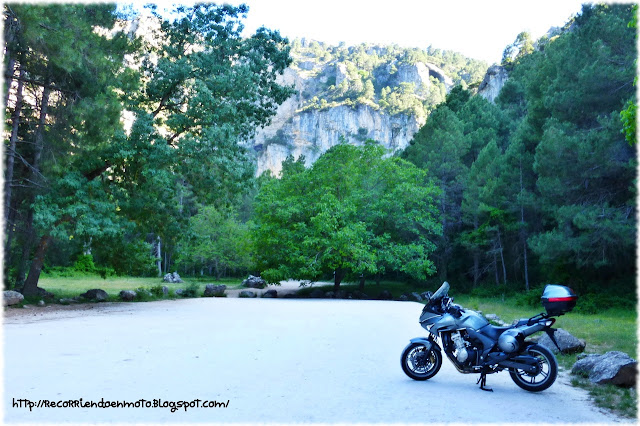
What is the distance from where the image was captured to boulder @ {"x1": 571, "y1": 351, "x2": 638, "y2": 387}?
499 centimetres

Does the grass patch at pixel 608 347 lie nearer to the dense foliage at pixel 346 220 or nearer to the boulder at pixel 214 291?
the dense foliage at pixel 346 220

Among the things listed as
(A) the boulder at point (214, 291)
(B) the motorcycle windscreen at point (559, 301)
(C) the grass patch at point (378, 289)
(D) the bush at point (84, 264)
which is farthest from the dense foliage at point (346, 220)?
(D) the bush at point (84, 264)

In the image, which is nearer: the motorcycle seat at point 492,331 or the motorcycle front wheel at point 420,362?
the motorcycle seat at point 492,331

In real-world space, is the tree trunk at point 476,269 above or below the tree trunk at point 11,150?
below

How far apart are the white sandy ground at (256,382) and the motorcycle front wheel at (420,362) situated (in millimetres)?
127

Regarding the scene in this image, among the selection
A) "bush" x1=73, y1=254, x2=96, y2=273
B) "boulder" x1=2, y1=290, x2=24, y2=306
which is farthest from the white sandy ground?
"bush" x1=73, y1=254, x2=96, y2=273

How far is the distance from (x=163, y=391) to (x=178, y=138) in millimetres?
13475

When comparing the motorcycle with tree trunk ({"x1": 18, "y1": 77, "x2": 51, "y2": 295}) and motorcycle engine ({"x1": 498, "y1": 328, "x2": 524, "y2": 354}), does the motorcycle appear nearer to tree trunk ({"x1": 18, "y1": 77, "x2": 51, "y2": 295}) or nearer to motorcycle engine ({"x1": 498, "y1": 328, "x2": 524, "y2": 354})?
motorcycle engine ({"x1": 498, "y1": 328, "x2": 524, "y2": 354})

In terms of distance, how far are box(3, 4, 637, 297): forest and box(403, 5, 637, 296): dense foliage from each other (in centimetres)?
7

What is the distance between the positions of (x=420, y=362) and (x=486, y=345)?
749 millimetres

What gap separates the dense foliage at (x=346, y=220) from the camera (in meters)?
22.0

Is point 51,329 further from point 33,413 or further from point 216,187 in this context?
point 216,187

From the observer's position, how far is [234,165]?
1592cm

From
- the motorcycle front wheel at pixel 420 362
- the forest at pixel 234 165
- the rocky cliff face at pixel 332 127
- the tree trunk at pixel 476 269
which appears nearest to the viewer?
the motorcycle front wheel at pixel 420 362
